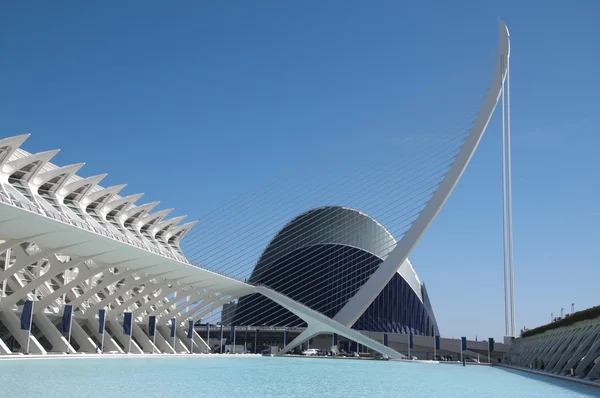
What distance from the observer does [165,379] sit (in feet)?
57.1

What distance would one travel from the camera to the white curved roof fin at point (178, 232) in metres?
52.6

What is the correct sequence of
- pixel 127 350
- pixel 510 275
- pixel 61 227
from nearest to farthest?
1. pixel 61 227
2. pixel 127 350
3. pixel 510 275

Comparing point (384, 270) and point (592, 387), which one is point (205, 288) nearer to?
point (384, 270)

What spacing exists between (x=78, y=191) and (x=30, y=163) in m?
7.17

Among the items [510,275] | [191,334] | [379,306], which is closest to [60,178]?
[191,334]

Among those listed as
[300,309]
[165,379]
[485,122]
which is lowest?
[165,379]

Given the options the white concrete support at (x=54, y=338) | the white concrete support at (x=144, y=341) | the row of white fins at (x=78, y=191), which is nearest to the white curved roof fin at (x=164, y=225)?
the row of white fins at (x=78, y=191)

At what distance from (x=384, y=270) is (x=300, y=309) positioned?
7.23 metres

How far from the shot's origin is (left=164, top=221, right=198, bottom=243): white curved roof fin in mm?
52588

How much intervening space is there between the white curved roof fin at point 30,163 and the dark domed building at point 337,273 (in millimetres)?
31656

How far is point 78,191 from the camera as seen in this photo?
41625 mm

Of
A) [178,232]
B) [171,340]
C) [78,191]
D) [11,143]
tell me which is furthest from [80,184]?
[178,232]

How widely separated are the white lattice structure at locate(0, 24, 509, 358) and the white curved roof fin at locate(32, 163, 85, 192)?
6 cm

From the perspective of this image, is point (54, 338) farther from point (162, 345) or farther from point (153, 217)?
point (153, 217)
